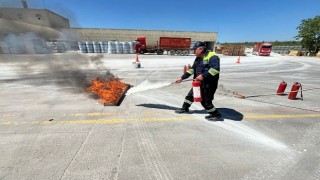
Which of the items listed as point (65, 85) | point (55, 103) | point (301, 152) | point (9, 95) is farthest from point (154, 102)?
point (9, 95)

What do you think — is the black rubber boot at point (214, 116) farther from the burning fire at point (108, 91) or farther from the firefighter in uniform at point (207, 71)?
the burning fire at point (108, 91)

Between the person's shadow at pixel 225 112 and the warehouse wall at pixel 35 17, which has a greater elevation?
the warehouse wall at pixel 35 17

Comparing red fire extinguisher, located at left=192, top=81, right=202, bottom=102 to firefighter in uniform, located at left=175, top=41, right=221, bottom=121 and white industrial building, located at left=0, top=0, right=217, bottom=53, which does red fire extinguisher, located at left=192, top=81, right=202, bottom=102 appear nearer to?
firefighter in uniform, located at left=175, top=41, right=221, bottom=121

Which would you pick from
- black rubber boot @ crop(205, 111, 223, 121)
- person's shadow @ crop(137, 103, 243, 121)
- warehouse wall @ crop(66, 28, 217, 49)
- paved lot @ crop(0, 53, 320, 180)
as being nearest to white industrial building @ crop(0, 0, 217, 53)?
person's shadow @ crop(137, 103, 243, 121)

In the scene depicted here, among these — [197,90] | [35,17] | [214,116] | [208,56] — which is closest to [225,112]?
[214,116]

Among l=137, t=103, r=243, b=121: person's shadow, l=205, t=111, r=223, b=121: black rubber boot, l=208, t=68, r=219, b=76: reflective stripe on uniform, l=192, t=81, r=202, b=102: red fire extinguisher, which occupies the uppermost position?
l=208, t=68, r=219, b=76: reflective stripe on uniform

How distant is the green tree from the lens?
1598 inches

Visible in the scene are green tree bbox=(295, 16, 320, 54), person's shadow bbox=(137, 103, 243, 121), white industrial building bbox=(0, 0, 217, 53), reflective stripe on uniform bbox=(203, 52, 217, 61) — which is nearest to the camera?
reflective stripe on uniform bbox=(203, 52, 217, 61)

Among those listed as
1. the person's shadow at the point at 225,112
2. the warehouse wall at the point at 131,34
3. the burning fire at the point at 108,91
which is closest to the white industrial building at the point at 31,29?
the person's shadow at the point at 225,112

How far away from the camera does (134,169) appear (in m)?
2.64

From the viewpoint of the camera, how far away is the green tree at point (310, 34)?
40.6 metres

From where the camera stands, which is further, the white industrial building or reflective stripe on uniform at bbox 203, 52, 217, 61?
the white industrial building

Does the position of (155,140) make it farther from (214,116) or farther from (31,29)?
(31,29)

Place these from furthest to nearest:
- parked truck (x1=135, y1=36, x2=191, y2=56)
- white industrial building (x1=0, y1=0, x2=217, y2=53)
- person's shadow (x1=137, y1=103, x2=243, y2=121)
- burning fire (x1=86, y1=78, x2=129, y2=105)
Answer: parked truck (x1=135, y1=36, x2=191, y2=56), white industrial building (x1=0, y1=0, x2=217, y2=53), burning fire (x1=86, y1=78, x2=129, y2=105), person's shadow (x1=137, y1=103, x2=243, y2=121)
